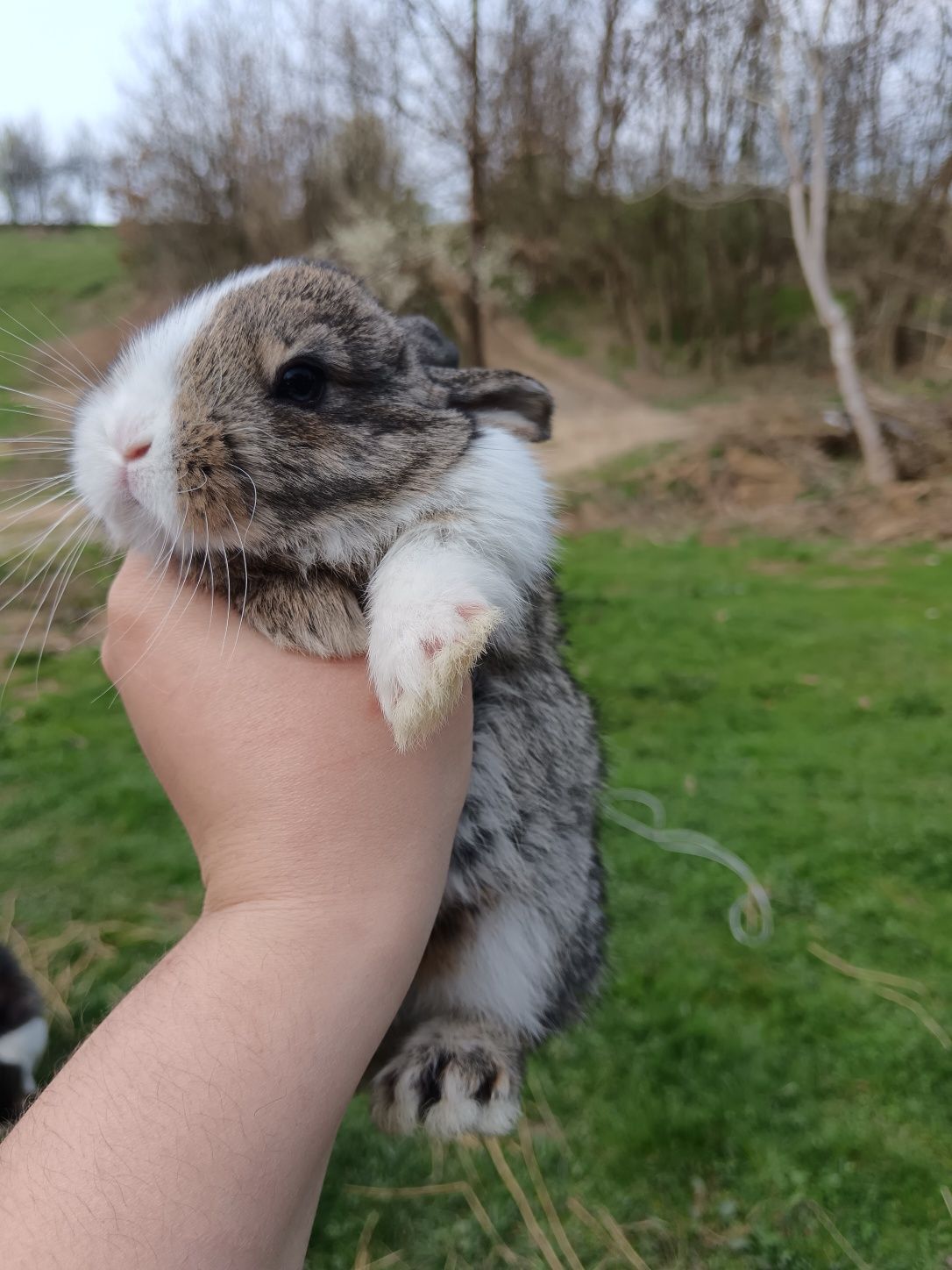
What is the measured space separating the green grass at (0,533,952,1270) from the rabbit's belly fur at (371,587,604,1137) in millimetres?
979

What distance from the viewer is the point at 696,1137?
134 inches

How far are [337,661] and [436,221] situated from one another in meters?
21.2

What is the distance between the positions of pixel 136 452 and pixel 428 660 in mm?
765

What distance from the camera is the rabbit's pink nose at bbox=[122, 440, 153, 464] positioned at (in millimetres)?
1632

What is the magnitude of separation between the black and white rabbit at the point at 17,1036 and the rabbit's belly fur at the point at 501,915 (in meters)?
1.47

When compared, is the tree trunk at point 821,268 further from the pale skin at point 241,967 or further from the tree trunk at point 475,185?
the pale skin at point 241,967

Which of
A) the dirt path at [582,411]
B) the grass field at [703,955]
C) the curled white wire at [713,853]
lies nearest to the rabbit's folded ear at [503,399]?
the grass field at [703,955]

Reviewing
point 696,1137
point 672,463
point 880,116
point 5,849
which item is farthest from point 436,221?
point 696,1137

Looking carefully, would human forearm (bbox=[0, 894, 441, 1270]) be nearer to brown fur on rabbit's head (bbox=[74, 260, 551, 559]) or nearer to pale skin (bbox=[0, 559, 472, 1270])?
pale skin (bbox=[0, 559, 472, 1270])

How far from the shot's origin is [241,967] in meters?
1.39

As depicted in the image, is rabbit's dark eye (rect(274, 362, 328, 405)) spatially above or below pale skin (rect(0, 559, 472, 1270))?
above

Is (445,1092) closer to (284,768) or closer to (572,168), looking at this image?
(284,768)

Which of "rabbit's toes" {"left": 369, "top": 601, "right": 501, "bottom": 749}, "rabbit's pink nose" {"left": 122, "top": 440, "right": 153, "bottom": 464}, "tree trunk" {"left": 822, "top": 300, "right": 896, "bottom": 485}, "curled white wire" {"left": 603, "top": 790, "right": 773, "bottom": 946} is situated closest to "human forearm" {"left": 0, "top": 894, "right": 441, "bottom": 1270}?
"rabbit's toes" {"left": 369, "top": 601, "right": 501, "bottom": 749}

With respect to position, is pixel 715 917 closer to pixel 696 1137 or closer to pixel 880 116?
pixel 696 1137
